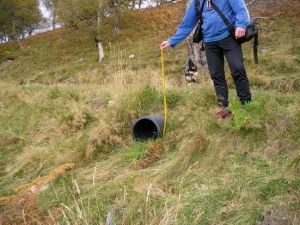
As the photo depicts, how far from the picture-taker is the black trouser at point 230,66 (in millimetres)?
4547

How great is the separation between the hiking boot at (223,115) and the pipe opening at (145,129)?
0.84 m

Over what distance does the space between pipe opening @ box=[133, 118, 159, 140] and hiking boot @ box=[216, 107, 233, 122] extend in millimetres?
841

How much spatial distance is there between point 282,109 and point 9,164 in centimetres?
377

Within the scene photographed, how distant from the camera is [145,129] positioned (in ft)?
17.7

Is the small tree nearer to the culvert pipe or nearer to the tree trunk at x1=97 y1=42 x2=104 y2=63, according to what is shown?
the tree trunk at x1=97 y1=42 x2=104 y2=63

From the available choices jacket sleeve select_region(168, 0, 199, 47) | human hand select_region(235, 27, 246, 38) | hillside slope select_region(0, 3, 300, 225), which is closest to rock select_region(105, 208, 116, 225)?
hillside slope select_region(0, 3, 300, 225)

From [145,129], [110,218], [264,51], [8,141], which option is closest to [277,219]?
[110,218]

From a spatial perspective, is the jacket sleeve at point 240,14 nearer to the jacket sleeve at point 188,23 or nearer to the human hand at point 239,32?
the human hand at point 239,32

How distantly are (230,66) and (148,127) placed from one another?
4.84 ft

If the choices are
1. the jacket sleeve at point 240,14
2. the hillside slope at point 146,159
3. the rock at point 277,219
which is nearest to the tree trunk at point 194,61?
the hillside slope at point 146,159

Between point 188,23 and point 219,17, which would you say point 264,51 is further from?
point 219,17

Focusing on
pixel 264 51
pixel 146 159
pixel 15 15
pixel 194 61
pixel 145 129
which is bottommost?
pixel 146 159

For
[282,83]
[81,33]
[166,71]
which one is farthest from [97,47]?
[282,83]

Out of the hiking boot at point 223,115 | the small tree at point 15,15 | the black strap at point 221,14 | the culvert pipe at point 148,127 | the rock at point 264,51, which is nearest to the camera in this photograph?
the black strap at point 221,14
